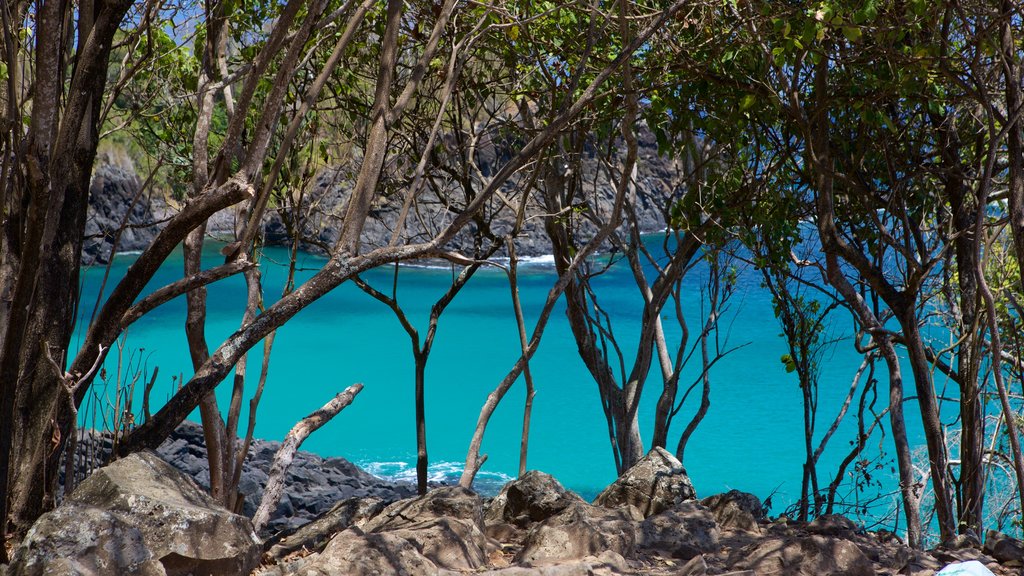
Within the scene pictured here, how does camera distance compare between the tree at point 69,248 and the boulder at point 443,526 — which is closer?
the tree at point 69,248

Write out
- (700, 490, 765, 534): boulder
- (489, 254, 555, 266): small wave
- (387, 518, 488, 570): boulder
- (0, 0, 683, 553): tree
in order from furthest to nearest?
(489, 254, 555, 266): small wave
(700, 490, 765, 534): boulder
(387, 518, 488, 570): boulder
(0, 0, 683, 553): tree

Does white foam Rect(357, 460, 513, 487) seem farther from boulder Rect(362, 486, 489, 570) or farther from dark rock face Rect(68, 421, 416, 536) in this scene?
boulder Rect(362, 486, 489, 570)

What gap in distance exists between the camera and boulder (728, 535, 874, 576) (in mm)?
2975

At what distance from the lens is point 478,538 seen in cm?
321

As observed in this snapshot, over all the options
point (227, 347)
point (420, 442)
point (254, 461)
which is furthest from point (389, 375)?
point (227, 347)

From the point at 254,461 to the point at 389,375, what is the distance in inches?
202

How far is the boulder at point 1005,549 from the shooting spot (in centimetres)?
356

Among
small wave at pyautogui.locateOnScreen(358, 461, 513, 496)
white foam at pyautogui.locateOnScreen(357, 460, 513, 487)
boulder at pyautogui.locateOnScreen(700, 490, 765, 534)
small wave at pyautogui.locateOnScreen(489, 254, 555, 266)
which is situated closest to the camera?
boulder at pyautogui.locateOnScreen(700, 490, 765, 534)

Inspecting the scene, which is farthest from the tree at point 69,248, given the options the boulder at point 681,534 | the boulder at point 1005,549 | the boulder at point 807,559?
the boulder at point 1005,549

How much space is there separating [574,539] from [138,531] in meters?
1.47

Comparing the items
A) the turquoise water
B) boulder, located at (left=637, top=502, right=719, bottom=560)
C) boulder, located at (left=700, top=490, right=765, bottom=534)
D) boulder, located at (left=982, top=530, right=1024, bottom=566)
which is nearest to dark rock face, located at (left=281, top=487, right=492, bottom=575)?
boulder, located at (left=637, top=502, right=719, bottom=560)

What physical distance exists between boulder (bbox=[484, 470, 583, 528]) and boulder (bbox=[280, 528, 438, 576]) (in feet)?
4.17

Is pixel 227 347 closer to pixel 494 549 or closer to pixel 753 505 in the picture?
pixel 494 549

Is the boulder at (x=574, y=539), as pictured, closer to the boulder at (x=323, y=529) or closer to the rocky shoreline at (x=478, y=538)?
the rocky shoreline at (x=478, y=538)
